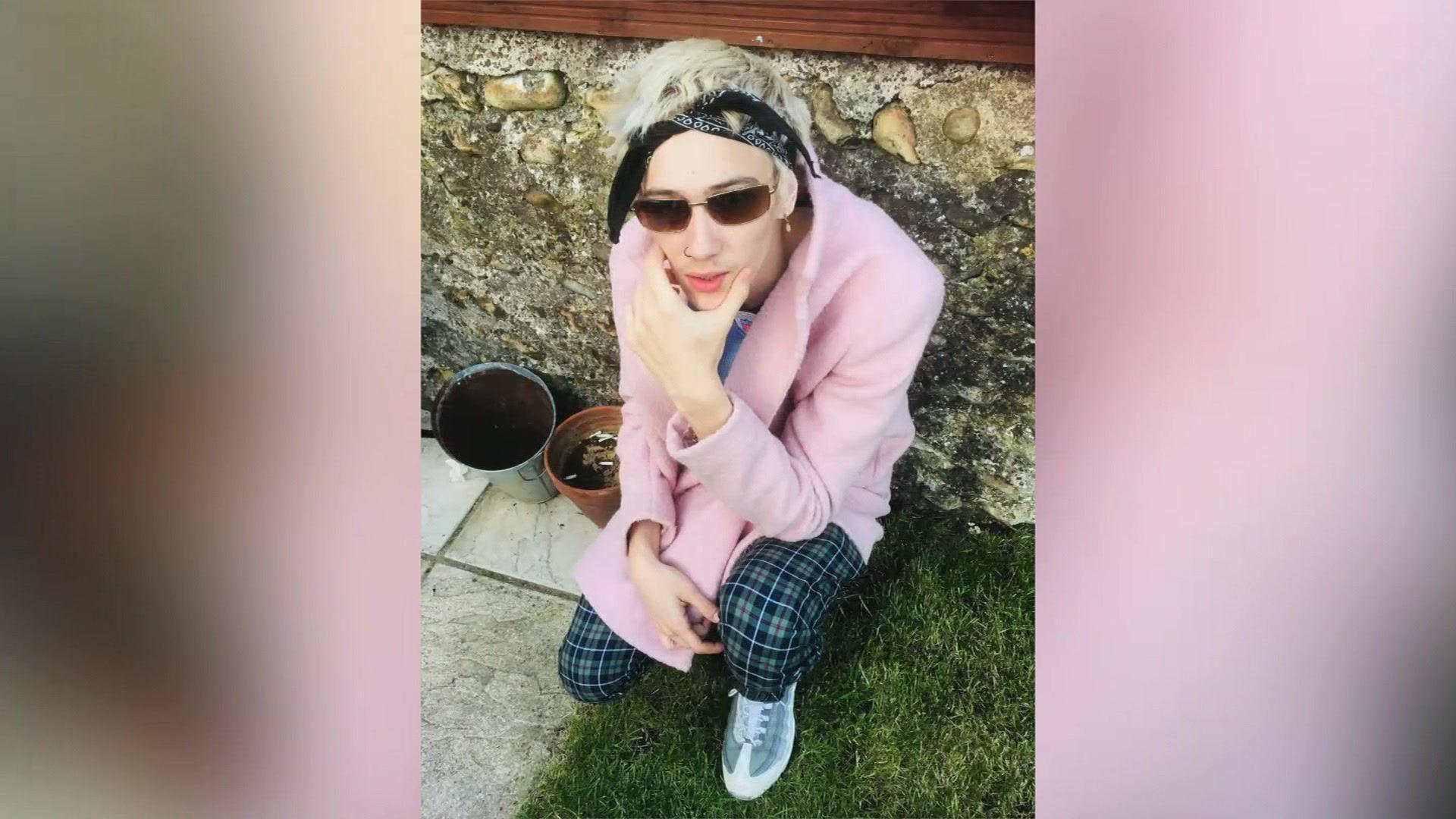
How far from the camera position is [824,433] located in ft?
2.52

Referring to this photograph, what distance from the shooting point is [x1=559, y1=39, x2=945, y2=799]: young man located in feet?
2.05

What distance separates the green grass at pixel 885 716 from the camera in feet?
3.11

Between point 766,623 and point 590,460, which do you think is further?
point 590,460

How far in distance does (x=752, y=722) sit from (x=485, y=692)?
0.36 meters

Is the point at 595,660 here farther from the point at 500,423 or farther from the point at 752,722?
the point at 500,423

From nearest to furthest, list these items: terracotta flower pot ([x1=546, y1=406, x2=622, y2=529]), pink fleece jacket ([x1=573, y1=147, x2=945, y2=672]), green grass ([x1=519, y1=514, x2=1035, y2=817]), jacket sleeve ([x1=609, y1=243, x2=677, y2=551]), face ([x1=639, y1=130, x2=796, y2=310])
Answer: face ([x1=639, y1=130, x2=796, y2=310]) → pink fleece jacket ([x1=573, y1=147, x2=945, y2=672]) → jacket sleeve ([x1=609, y1=243, x2=677, y2=551]) → green grass ([x1=519, y1=514, x2=1035, y2=817]) → terracotta flower pot ([x1=546, y1=406, x2=622, y2=529])

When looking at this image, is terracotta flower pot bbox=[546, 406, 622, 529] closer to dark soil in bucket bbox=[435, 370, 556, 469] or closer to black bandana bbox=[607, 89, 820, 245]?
dark soil in bucket bbox=[435, 370, 556, 469]

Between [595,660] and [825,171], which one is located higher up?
[825,171]

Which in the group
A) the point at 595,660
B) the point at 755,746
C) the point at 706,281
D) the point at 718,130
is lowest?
the point at 755,746

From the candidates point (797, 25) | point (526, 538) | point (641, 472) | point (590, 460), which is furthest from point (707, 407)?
point (526, 538)

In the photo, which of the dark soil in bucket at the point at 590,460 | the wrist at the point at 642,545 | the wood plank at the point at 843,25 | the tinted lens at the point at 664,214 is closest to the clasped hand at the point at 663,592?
the wrist at the point at 642,545

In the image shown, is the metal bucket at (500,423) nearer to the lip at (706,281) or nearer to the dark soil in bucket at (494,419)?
the dark soil in bucket at (494,419)

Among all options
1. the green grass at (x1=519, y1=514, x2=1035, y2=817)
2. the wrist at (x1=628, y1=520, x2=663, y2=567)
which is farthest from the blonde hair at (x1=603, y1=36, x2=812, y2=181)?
the green grass at (x1=519, y1=514, x2=1035, y2=817)

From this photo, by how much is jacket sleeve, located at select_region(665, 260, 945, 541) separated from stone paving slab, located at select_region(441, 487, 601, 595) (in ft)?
1.42
